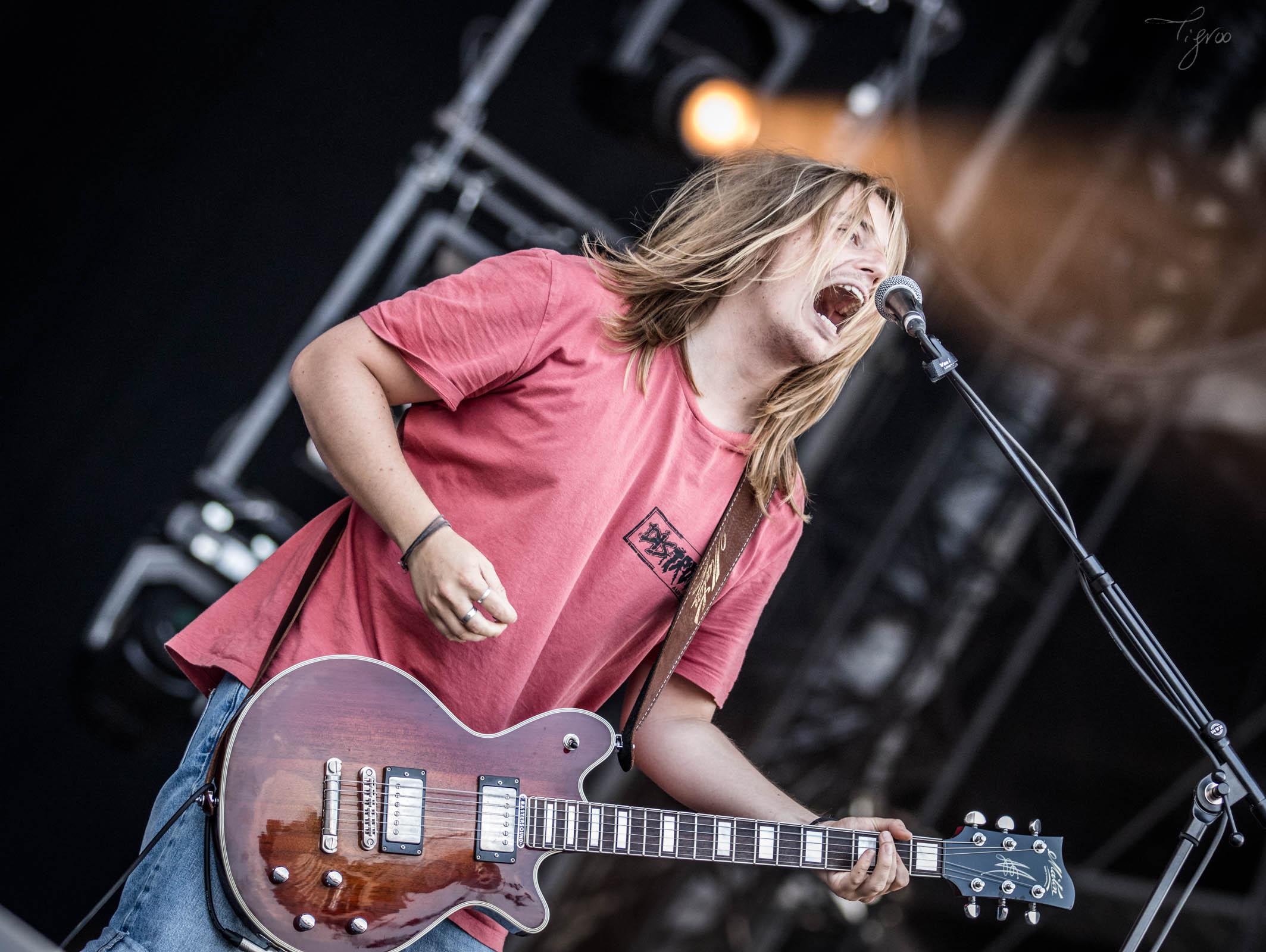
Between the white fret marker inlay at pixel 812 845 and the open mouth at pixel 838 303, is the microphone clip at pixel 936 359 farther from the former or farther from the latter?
the white fret marker inlay at pixel 812 845

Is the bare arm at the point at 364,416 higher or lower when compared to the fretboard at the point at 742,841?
higher

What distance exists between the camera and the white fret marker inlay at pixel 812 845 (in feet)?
7.58

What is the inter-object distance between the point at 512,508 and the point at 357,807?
0.60 m

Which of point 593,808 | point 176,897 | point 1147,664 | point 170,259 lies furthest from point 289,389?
point 1147,664

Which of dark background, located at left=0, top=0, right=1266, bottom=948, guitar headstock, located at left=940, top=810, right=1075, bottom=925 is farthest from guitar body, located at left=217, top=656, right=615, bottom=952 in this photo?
dark background, located at left=0, top=0, right=1266, bottom=948

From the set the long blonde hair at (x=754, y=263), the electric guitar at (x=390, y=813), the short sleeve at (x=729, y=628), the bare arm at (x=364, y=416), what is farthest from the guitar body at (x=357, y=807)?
the long blonde hair at (x=754, y=263)

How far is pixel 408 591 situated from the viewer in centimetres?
204

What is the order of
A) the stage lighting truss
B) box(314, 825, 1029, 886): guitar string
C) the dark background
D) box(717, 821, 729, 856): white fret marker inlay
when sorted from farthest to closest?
the stage lighting truss < the dark background < box(717, 821, 729, 856): white fret marker inlay < box(314, 825, 1029, 886): guitar string

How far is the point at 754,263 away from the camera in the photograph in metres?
2.33

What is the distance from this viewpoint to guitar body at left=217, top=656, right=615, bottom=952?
1.79 m

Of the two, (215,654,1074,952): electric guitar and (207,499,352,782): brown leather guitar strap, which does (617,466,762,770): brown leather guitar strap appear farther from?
(207,499,352,782): brown leather guitar strap

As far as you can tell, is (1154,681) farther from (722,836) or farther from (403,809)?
(403,809)

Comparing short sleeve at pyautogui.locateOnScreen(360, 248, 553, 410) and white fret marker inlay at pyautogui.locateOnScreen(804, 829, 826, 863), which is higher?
short sleeve at pyautogui.locateOnScreen(360, 248, 553, 410)

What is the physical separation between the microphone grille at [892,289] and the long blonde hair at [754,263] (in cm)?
29
